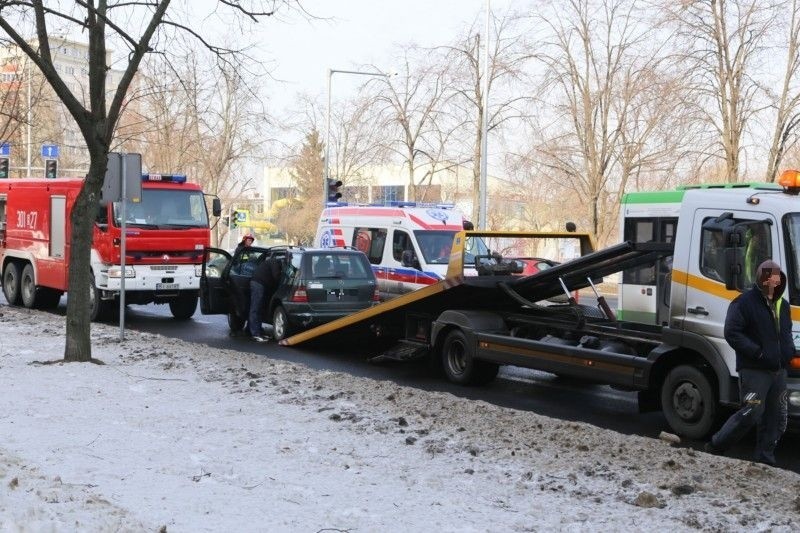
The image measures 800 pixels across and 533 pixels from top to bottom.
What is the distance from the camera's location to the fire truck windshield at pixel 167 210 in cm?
1884

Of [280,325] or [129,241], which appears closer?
[280,325]

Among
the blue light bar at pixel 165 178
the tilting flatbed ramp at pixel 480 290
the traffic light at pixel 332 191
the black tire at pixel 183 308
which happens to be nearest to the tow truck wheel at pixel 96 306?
the black tire at pixel 183 308

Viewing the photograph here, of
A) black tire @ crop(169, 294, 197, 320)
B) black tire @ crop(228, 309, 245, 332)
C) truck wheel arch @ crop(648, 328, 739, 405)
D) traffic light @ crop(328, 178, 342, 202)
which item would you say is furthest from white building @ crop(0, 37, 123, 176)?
truck wheel arch @ crop(648, 328, 739, 405)

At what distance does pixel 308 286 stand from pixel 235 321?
2.62m

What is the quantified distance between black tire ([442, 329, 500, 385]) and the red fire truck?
27.5ft

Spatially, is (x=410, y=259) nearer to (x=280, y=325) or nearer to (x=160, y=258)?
(x=280, y=325)

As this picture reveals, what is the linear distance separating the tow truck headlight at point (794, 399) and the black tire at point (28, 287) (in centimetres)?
1677

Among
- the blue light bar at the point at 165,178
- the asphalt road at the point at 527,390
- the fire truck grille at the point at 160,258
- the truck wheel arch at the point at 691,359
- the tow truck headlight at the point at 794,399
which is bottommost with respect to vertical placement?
the asphalt road at the point at 527,390

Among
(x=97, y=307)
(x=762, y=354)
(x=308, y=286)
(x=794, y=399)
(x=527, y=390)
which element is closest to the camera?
(x=762, y=354)

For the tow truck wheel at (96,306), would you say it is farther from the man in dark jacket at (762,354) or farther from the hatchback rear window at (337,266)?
the man in dark jacket at (762,354)

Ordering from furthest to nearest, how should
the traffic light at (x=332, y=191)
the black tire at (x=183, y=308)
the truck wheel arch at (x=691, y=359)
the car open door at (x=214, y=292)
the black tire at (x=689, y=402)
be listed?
the traffic light at (x=332, y=191) → the black tire at (x=183, y=308) → the car open door at (x=214, y=292) → the black tire at (x=689, y=402) → the truck wheel arch at (x=691, y=359)

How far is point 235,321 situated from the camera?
701 inches

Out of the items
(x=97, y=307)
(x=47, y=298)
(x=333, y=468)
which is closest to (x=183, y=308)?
(x=97, y=307)

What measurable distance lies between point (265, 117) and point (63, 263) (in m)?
7.50
